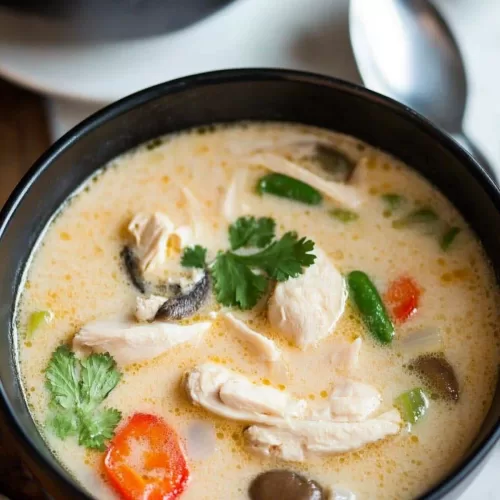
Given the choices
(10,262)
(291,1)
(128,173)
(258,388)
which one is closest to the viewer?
(258,388)

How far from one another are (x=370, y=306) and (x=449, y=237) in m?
0.26

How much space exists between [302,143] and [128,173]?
393 millimetres

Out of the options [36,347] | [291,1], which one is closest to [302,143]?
[291,1]

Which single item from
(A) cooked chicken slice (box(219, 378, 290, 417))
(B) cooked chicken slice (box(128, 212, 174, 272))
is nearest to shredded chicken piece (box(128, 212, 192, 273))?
(B) cooked chicken slice (box(128, 212, 174, 272))

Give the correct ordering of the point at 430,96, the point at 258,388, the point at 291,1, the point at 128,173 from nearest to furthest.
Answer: the point at 258,388 → the point at 128,173 → the point at 430,96 → the point at 291,1

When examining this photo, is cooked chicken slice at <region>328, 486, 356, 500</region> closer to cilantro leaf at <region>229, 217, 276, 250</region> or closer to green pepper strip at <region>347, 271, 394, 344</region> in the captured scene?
green pepper strip at <region>347, 271, 394, 344</region>

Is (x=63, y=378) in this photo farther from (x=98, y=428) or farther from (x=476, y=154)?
(x=476, y=154)

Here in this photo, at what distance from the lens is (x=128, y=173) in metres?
2.07

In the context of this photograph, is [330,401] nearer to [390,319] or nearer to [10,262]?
[390,319]

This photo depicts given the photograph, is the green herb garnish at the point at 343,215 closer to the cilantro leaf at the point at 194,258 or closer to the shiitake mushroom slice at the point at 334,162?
the shiitake mushroom slice at the point at 334,162

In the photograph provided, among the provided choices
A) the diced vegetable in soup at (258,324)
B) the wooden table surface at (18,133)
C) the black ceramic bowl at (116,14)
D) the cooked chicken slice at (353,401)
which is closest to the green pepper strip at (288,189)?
the diced vegetable in soup at (258,324)

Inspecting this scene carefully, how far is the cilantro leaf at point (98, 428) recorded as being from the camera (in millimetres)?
1713

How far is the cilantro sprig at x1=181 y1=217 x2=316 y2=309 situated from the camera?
1.86 m

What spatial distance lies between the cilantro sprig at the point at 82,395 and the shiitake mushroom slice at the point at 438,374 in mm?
574
